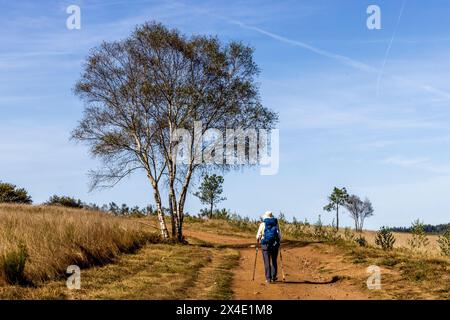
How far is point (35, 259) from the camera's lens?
15734 mm

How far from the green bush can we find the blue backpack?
8.11 meters

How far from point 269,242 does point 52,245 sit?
23.8 ft

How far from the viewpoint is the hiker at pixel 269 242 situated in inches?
733

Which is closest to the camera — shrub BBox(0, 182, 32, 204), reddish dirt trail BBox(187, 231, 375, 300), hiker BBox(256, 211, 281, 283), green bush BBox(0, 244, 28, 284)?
green bush BBox(0, 244, 28, 284)

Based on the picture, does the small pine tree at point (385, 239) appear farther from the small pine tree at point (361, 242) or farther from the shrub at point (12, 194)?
the shrub at point (12, 194)

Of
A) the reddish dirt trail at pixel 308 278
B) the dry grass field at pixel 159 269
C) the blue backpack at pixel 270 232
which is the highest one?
the blue backpack at pixel 270 232

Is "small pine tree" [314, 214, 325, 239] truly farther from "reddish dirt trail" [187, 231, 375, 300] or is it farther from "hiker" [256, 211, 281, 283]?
"hiker" [256, 211, 281, 283]

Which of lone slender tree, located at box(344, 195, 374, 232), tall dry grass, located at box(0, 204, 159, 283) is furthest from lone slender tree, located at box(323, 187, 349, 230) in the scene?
tall dry grass, located at box(0, 204, 159, 283)

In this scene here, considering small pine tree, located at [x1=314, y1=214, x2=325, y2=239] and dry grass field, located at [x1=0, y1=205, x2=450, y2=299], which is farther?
small pine tree, located at [x1=314, y1=214, x2=325, y2=239]

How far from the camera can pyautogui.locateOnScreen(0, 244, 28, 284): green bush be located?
14141 millimetres

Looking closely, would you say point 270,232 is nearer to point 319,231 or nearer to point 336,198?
point 319,231

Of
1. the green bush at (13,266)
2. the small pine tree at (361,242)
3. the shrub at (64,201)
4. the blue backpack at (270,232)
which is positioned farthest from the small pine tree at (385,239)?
the shrub at (64,201)

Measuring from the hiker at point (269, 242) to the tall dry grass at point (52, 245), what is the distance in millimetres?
6024
